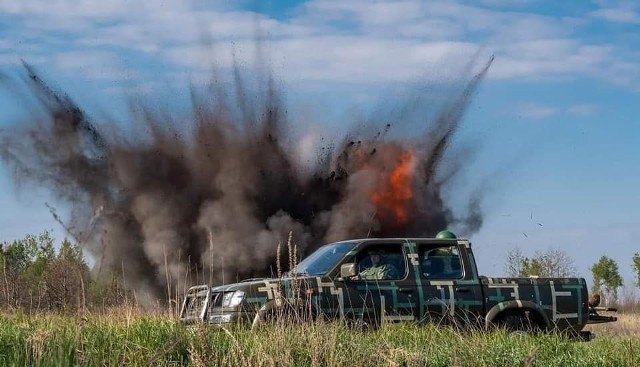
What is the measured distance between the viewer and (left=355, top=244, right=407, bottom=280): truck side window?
502 inches

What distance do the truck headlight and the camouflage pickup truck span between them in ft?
0.05

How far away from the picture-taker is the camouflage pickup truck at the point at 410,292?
1202cm

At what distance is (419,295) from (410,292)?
0.45 feet

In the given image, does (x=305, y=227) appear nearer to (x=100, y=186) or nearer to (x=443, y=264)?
(x=100, y=186)

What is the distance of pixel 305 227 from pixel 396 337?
30.1 meters

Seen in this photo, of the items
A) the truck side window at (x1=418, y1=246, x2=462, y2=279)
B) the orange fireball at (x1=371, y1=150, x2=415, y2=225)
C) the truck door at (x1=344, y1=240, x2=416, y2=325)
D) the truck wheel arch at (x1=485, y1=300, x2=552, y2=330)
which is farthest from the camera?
the orange fireball at (x1=371, y1=150, x2=415, y2=225)

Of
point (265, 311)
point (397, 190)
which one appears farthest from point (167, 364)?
point (397, 190)

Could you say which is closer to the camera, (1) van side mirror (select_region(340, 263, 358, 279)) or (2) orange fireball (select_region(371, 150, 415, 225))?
(1) van side mirror (select_region(340, 263, 358, 279))

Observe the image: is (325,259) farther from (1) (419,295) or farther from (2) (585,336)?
(2) (585,336)

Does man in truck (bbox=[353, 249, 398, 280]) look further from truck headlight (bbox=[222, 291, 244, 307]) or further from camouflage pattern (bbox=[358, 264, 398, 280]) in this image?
truck headlight (bbox=[222, 291, 244, 307])

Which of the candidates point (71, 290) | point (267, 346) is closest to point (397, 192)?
point (71, 290)

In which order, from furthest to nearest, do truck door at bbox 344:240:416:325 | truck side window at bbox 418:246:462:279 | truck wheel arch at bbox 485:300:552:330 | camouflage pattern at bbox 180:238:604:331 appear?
1. truck side window at bbox 418:246:462:279
2. truck wheel arch at bbox 485:300:552:330
3. truck door at bbox 344:240:416:325
4. camouflage pattern at bbox 180:238:604:331

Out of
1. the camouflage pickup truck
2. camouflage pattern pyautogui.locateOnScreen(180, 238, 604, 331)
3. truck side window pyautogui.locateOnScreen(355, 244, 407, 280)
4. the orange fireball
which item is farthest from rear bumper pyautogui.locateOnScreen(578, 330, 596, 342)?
the orange fireball

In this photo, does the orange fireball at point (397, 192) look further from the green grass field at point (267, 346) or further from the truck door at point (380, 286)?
the green grass field at point (267, 346)
